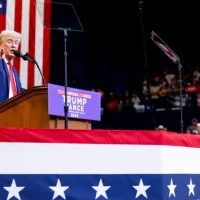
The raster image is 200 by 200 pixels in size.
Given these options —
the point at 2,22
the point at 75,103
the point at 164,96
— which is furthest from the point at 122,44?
the point at 75,103

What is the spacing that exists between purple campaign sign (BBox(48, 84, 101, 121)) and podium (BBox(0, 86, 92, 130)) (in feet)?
0.23

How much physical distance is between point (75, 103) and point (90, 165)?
683 mm

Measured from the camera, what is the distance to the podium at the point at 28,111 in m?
3.49

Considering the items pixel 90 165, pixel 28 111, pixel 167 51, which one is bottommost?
pixel 90 165

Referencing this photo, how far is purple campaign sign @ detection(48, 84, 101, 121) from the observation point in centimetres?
350

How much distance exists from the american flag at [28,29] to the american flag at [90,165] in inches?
127

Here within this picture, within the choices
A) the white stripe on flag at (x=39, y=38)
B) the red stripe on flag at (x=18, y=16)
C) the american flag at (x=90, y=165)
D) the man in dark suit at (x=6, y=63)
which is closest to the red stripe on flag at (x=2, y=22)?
the red stripe on flag at (x=18, y=16)

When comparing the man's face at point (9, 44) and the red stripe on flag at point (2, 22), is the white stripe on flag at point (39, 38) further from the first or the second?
the man's face at point (9, 44)

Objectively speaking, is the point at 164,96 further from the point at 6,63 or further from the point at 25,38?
the point at 6,63

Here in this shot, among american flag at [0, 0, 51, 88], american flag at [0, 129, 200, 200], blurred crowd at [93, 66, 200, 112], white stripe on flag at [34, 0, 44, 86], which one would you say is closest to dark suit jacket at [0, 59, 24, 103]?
american flag at [0, 129, 200, 200]

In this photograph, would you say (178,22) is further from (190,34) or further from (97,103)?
(97,103)

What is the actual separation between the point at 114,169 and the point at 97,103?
0.87 metres

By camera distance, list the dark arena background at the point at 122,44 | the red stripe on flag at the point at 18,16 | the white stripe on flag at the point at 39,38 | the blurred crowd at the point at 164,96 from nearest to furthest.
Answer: the red stripe on flag at the point at 18,16 < the white stripe on flag at the point at 39,38 < the blurred crowd at the point at 164,96 < the dark arena background at the point at 122,44

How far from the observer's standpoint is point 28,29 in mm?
6359
